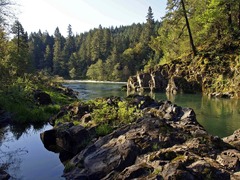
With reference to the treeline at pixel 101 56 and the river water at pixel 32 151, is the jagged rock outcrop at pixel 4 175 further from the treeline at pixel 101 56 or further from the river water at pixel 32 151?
the treeline at pixel 101 56

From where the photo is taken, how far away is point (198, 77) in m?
56.2

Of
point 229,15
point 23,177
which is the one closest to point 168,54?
point 229,15

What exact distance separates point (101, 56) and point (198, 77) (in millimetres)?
97422

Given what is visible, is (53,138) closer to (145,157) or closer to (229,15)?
(145,157)

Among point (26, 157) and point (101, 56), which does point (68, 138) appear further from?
point (101, 56)

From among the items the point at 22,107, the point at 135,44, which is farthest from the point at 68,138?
the point at 135,44

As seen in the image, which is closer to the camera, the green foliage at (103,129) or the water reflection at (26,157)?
the water reflection at (26,157)

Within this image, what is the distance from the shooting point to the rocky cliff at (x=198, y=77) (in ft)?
161

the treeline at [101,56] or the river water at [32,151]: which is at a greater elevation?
the treeline at [101,56]

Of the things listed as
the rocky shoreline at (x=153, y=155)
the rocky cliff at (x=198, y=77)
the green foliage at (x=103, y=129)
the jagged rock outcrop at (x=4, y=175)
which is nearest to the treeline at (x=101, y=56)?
the rocky cliff at (x=198, y=77)

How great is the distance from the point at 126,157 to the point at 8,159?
7.44 m

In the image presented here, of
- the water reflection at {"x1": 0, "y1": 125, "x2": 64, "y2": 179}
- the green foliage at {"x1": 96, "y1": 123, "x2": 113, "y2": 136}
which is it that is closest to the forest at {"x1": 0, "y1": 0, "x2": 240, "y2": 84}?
the water reflection at {"x1": 0, "y1": 125, "x2": 64, "y2": 179}

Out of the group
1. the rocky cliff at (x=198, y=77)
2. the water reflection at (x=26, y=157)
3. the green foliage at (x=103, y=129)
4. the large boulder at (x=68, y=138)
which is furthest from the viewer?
the rocky cliff at (x=198, y=77)

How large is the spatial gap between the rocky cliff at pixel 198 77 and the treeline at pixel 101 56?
5707 cm
